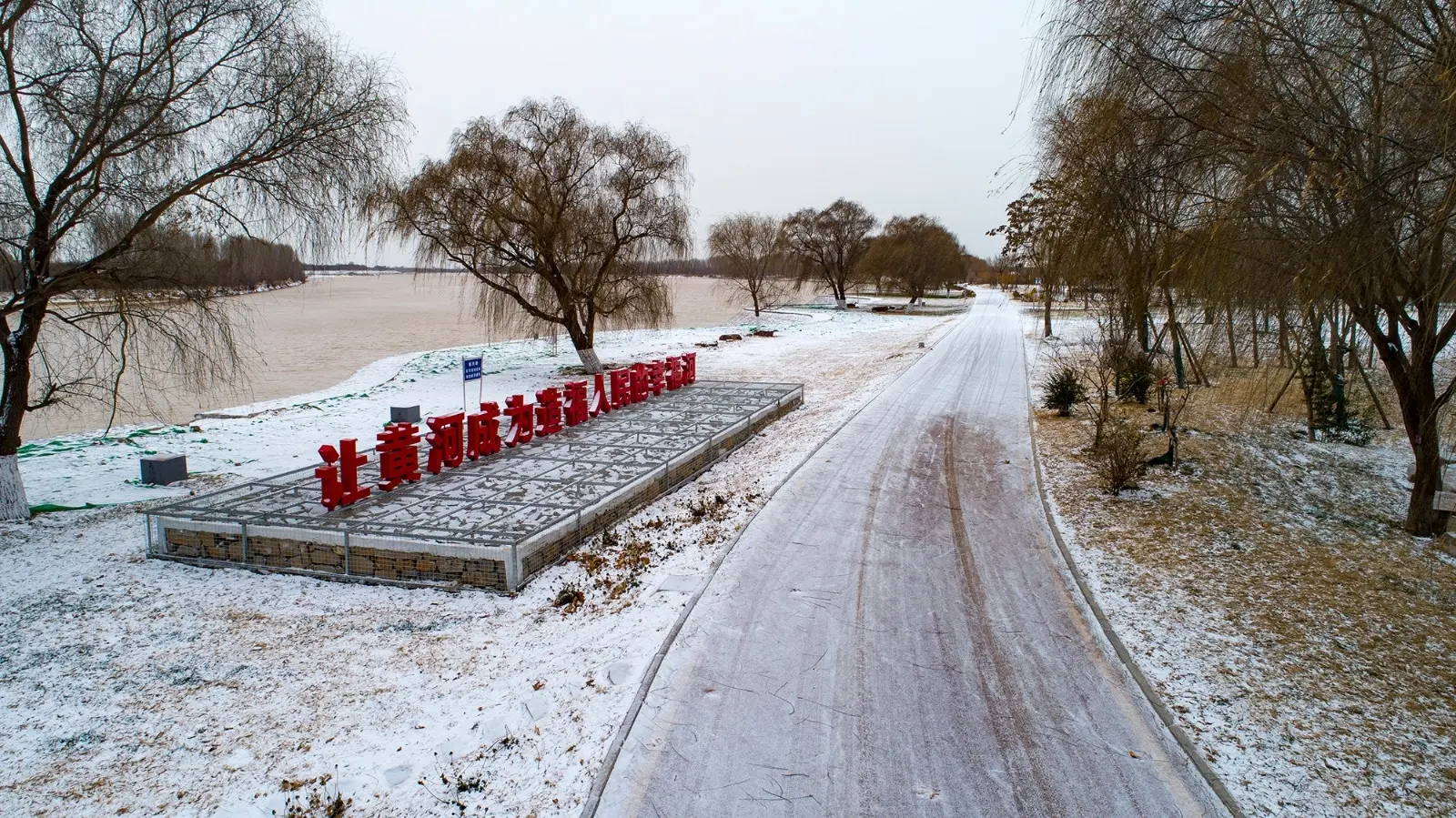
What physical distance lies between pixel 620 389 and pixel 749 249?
4498 centimetres

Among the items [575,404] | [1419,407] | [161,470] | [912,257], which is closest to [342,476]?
[161,470]

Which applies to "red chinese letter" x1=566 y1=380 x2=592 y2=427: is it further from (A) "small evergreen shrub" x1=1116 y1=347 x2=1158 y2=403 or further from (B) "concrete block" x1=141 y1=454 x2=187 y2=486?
(A) "small evergreen shrub" x1=1116 y1=347 x2=1158 y2=403

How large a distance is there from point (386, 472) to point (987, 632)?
8224mm

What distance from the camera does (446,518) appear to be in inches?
380

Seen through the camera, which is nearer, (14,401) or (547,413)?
(14,401)

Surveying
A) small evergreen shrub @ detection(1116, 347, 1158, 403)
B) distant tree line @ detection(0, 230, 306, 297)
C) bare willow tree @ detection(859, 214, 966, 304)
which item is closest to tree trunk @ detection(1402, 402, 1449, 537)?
small evergreen shrub @ detection(1116, 347, 1158, 403)

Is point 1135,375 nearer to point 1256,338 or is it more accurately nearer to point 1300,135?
point 1256,338

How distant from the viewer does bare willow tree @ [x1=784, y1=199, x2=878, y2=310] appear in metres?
70.1

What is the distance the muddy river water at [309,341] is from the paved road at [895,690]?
9.12 meters

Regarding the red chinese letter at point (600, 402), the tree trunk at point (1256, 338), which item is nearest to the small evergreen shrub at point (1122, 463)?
the tree trunk at point (1256, 338)

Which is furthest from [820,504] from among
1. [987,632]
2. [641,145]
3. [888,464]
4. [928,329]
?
[928,329]

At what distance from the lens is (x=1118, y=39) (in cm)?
727

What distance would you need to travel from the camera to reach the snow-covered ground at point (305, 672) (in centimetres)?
517

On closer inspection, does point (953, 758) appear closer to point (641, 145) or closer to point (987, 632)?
point (987, 632)
